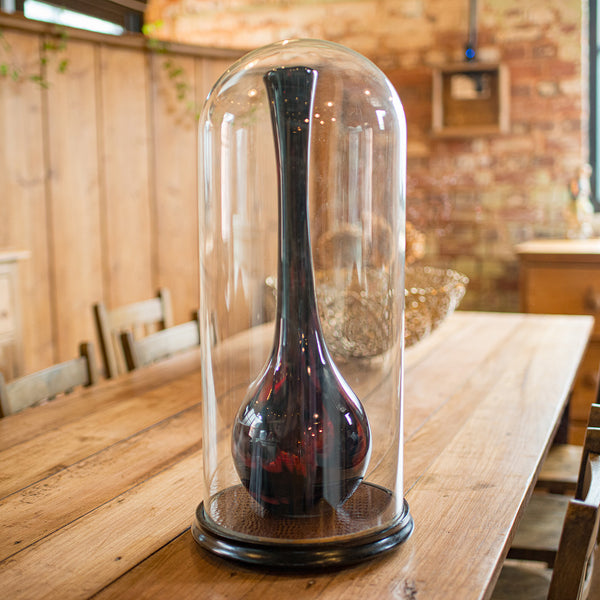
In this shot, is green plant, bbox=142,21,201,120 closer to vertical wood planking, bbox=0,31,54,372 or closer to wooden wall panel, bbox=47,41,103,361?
wooden wall panel, bbox=47,41,103,361

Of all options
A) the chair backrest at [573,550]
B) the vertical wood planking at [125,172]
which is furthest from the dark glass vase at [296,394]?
the vertical wood planking at [125,172]

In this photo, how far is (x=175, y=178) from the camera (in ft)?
12.8

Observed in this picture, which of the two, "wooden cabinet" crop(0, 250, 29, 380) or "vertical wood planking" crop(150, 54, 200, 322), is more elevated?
"vertical wood planking" crop(150, 54, 200, 322)

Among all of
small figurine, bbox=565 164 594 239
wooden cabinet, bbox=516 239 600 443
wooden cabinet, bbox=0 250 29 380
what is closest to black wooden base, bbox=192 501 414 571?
wooden cabinet, bbox=0 250 29 380

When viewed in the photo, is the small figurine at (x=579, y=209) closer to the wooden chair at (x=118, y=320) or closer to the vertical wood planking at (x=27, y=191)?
the wooden chair at (x=118, y=320)

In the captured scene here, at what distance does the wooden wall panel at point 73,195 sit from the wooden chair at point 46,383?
188 centimetres

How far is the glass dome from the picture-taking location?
2.73 ft

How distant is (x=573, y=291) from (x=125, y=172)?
223 centimetres

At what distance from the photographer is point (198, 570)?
78 cm

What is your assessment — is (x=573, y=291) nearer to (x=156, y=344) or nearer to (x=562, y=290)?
(x=562, y=290)

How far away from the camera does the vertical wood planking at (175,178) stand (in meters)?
3.83

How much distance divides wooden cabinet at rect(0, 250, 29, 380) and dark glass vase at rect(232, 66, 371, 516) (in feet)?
7.37

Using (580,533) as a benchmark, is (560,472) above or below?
below

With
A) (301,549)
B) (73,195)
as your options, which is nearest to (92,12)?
(73,195)
